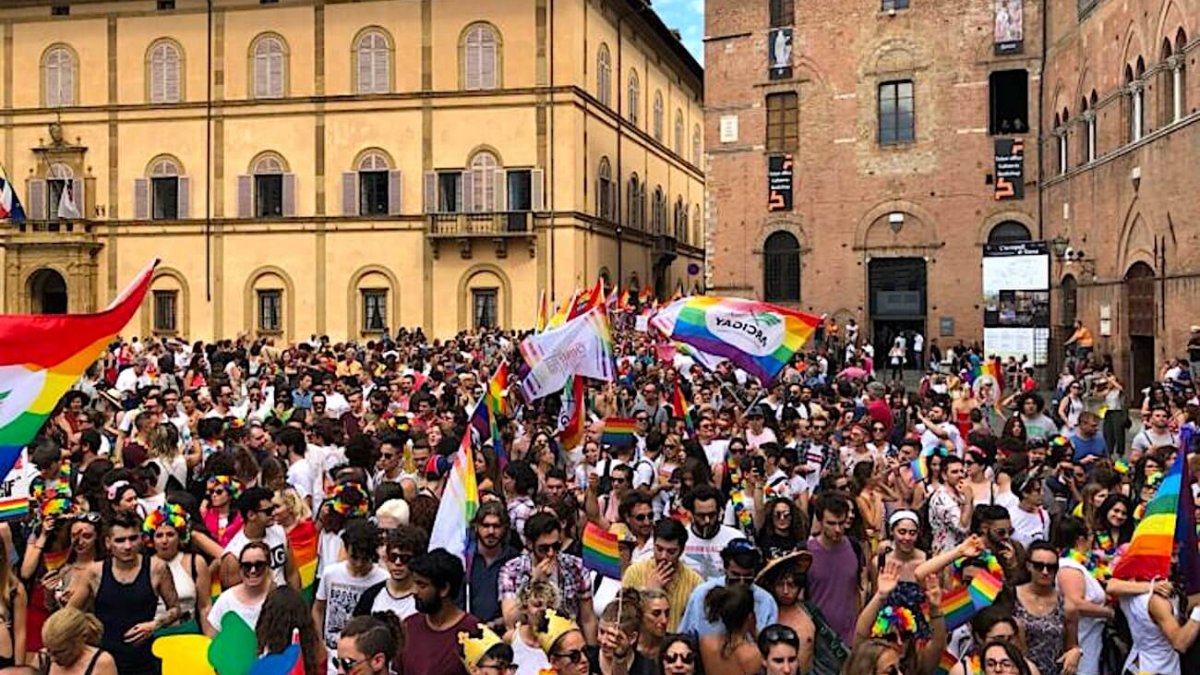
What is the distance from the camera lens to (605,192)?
45.6 m

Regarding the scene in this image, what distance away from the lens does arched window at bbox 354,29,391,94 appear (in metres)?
42.7

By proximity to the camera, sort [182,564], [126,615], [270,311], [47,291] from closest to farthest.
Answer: [126,615]
[182,564]
[270,311]
[47,291]

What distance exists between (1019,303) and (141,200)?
2943 cm

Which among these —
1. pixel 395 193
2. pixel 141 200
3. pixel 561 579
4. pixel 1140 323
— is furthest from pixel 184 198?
pixel 561 579

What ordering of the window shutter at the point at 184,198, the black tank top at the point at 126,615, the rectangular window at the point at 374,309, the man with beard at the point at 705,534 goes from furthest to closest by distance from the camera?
the window shutter at the point at 184,198 < the rectangular window at the point at 374,309 < the man with beard at the point at 705,534 < the black tank top at the point at 126,615

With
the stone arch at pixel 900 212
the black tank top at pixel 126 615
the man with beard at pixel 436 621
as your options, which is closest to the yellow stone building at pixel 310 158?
the stone arch at pixel 900 212

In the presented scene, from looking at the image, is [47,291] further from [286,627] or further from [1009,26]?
[286,627]

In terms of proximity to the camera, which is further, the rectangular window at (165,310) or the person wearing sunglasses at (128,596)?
the rectangular window at (165,310)

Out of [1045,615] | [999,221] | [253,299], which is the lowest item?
[1045,615]

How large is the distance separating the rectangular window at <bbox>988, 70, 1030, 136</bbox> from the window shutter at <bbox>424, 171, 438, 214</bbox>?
17611mm

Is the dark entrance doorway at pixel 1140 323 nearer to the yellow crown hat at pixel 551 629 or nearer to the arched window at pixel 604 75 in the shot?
the arched window at pixel 604 75

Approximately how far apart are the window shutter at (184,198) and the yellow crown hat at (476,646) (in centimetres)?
4110

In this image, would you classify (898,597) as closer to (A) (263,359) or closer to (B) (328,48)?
(A) (263,359)

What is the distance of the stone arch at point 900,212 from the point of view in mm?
38500
